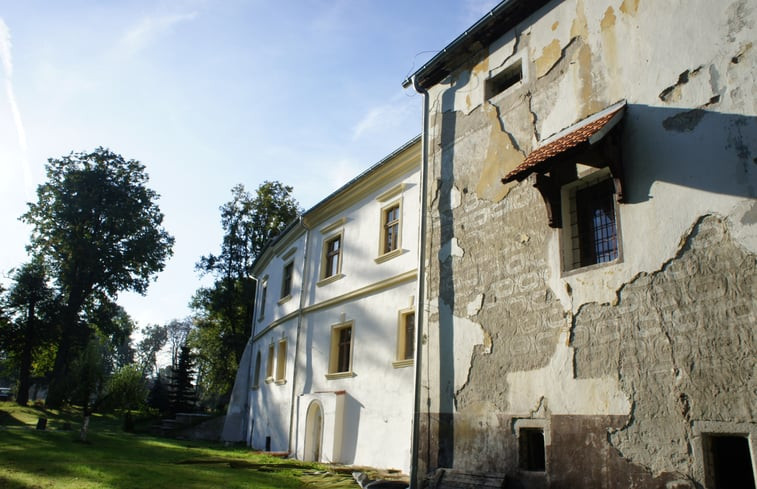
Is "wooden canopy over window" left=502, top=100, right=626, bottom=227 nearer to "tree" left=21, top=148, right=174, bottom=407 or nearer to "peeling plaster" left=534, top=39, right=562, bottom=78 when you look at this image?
"peeling plaster" left=534, top=39, right=562, bottom=78

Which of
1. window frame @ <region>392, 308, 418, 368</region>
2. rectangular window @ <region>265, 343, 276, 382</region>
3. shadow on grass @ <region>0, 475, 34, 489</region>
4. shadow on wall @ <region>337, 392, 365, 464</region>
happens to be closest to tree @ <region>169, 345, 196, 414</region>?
rectangular window @ <region>265, 343, 276, 382</region>

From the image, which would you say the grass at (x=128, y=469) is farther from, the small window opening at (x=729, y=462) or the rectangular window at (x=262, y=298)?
the rectangular window at (x=262, y=298)

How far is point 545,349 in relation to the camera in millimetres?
7660

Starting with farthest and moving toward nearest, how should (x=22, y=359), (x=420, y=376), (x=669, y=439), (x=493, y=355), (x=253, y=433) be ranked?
(x=22, y=359) → (x=253, y=433) → (x=420, y=376) → (x=493, y=355) → (x=669, y=439)

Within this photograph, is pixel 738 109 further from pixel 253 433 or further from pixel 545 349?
pixel 253 433

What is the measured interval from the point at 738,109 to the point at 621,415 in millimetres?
3587

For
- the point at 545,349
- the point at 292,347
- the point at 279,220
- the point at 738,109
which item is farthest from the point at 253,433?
the point at 738,109

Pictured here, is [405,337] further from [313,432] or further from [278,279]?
[278,279]

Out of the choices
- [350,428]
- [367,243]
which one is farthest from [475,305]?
[367,243]

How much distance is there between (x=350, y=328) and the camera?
1631 centimetres

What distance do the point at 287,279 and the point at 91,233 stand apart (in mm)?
18401

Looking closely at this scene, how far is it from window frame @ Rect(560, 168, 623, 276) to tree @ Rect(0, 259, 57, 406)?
34478 mm

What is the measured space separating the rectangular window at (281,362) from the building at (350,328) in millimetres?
51

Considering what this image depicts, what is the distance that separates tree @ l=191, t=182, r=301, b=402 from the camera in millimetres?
34844
